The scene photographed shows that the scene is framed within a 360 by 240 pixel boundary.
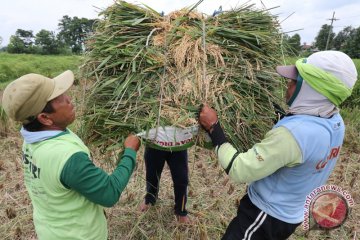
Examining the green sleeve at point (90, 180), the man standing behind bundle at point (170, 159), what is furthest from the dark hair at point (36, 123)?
the man standing behind bundle at point (170, 159)

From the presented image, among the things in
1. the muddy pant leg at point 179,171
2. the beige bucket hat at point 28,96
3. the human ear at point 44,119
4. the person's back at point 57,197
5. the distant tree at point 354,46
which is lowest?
the distant tree at point 354,46

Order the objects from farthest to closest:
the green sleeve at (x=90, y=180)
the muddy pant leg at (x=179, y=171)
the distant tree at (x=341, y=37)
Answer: the distant tree at (x=341, y=37) < the muddy pant leg at (x=179, y=171) < the green sleeve at (x=90, y=180)

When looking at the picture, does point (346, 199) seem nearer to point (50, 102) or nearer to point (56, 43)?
point (50, 102)

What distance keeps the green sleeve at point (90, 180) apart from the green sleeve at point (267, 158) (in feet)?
1.72

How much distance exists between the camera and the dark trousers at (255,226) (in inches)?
65.4

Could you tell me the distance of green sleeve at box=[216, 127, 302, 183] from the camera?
1.43m

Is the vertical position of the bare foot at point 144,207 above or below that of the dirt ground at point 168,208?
above

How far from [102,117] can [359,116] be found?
5157 millimetres

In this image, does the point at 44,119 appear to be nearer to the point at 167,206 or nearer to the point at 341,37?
the point at 167,206

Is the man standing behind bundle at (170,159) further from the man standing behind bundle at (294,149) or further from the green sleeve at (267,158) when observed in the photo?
the green sleeve at (267,158)

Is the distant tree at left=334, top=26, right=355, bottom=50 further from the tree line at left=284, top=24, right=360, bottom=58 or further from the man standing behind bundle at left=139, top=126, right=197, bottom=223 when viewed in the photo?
the man standing behind bundle at left=139, top=126, right=197, bottom=223

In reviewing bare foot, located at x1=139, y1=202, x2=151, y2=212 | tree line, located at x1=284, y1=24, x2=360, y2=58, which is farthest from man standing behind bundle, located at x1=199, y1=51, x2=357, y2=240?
tree line, located at x1=284, y1=24, x2=360, y2=58

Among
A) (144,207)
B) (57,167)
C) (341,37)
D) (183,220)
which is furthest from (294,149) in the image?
(341,37)

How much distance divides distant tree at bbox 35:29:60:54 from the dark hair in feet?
120
